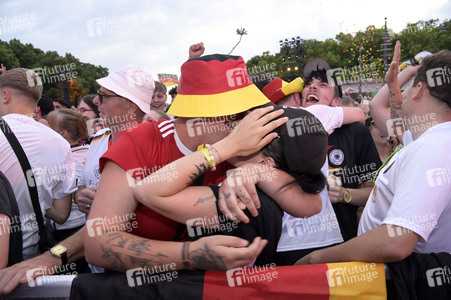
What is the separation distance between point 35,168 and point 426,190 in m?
2.77

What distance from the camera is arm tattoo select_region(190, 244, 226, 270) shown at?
1.50m

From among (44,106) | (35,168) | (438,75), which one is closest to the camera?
(438,75)

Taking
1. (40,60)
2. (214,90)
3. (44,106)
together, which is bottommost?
(214,90)

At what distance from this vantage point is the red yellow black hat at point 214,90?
5.54 ft

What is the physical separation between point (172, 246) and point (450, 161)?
4.59 ft

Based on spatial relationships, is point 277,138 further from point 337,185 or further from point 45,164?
point 45,164

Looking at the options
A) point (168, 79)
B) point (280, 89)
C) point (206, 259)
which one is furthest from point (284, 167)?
point (168, 79)

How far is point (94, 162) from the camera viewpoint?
3494mm

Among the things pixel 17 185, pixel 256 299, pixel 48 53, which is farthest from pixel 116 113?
pixel 48 53

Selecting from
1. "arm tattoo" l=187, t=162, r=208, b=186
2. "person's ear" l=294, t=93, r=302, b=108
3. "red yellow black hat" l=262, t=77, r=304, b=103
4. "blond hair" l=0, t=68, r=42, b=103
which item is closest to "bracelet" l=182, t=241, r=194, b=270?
"arm tattoo" l=187, t=162, r=208, b=186

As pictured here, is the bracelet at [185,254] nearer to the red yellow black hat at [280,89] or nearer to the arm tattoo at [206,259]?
the arm tattoo at [206,259]

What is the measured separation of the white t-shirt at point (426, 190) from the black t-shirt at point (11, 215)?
199 centimetres

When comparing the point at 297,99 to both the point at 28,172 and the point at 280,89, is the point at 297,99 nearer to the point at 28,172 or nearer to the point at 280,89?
the point at 280,89

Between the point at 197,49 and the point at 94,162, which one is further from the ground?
the point at 197,49
